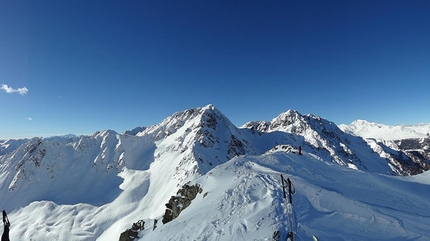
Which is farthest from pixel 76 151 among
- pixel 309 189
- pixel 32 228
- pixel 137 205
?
pixel 309 189

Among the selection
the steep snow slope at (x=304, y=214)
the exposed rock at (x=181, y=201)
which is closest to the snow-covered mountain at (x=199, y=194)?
the steep snow slope at (x=304, y=214)

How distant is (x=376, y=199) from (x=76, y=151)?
184 metres

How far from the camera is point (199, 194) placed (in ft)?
80.1

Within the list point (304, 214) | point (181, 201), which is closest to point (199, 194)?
point (181, 201)

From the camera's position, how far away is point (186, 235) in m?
14.6

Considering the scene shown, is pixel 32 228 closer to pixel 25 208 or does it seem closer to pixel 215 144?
pixel 25 208

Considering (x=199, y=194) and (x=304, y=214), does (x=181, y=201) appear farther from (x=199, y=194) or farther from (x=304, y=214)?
(x=304, y=214)

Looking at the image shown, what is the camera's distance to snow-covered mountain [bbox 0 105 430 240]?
14164 millimetres

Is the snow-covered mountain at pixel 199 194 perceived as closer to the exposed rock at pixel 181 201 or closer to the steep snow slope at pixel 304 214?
the steep snow slope at pixel 304 214

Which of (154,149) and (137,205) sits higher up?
(154,149)

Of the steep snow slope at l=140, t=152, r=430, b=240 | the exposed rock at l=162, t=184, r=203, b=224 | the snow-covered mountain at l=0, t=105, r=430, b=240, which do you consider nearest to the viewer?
the steep snow slope at l=140, t=152, r=430, b=240

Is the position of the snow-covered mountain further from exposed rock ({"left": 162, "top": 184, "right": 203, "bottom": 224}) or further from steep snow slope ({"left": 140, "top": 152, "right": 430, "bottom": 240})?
exposed rock ({"left": 162, "top": 184, "right": 203, "bottom": 224})

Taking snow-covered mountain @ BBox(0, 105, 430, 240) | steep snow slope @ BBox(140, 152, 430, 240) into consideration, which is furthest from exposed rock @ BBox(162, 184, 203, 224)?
steep snow slope @ BBox(140, 152, 430, 240)

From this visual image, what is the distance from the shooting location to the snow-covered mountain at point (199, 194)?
14.2 meters
